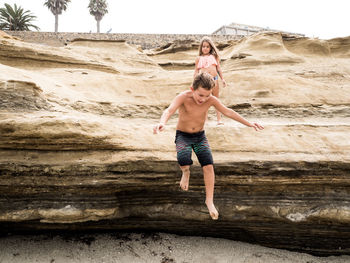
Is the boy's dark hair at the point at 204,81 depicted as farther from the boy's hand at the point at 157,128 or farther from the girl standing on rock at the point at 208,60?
the girl standing on rock at the point at 208,60

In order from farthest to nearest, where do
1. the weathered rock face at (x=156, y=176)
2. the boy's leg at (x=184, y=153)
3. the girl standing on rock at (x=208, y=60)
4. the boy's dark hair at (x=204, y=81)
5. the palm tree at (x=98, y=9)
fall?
the palm tree at (x=98, y=9)
the girl standing on rock at (x=208, y=60)
the weathered rock face at (x=156, y=176)
the boy's leg at (x=184, y=153)
the boy's dark hair at (x=204, y=81)

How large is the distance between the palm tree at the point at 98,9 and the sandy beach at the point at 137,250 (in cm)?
3813

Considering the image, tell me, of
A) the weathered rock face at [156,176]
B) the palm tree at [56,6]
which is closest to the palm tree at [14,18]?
the palm tree at [56,6]

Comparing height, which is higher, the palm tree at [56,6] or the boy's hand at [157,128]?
the palm tree at [56,6]

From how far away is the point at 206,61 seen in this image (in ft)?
13.9

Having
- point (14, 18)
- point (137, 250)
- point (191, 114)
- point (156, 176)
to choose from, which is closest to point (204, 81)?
point (191, 114)

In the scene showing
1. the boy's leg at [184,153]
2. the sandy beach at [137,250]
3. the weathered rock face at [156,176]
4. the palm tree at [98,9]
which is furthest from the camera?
the palm tree at [98,9]

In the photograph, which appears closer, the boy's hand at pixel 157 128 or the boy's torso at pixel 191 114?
the boy's hand at pixel 157 128

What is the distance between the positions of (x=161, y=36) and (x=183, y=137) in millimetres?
19377

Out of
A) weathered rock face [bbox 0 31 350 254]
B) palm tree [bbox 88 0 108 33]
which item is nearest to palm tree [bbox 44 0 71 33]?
palm tree [bbox 88 0 108 33]

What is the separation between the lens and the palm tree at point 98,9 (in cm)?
3641

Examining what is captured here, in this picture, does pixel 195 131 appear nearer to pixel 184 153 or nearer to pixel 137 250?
pixel 184 153

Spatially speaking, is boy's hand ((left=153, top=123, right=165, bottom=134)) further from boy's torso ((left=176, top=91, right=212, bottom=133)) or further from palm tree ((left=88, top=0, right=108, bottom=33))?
palm tree ((left=88, top=0, right=108, bottom=33))

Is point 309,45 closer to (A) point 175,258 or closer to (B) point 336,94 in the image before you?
(B) point 336,94
